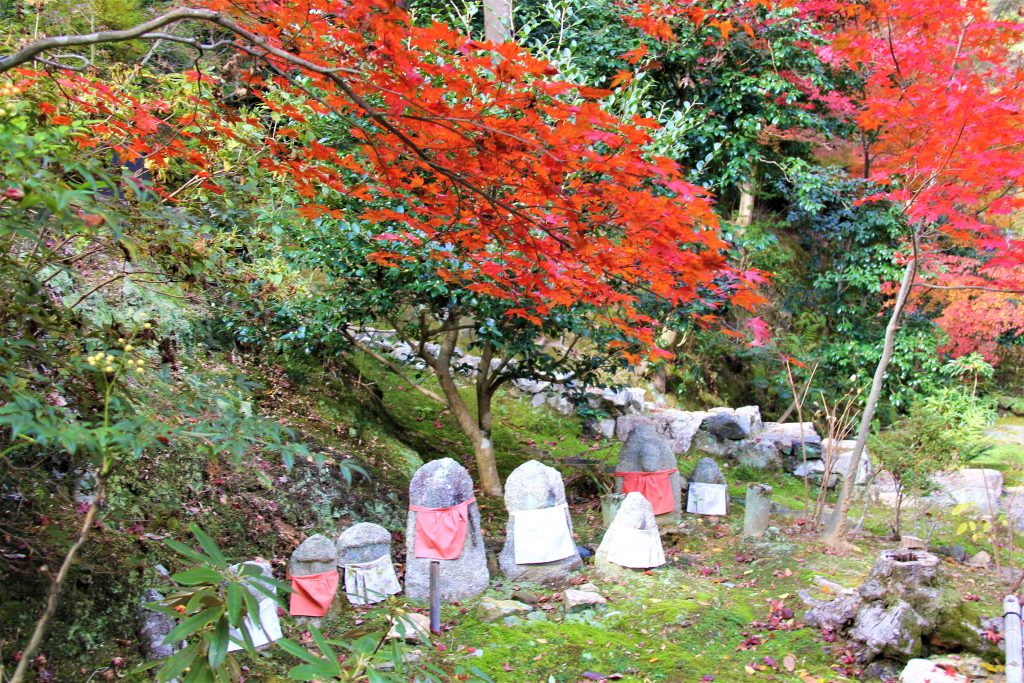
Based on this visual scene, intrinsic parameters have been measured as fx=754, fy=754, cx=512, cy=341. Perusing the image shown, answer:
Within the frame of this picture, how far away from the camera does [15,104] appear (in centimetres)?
212

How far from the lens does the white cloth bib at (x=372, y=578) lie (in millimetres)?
4684

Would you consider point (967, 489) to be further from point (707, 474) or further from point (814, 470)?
point (707, 474)

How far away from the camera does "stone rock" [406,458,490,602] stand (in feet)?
16.2

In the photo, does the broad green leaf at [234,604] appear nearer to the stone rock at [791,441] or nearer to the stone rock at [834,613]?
the stone rock at [834,613]

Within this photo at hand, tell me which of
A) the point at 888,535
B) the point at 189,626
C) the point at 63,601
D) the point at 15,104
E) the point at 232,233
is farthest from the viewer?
the point at 888,535

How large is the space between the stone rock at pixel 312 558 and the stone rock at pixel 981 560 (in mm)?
5191

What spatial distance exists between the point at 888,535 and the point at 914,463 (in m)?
0.85

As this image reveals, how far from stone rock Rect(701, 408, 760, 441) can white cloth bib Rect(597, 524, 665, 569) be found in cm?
425

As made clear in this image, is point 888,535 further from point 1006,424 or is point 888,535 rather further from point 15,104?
point 15,104

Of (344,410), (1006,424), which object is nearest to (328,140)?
(344,410)

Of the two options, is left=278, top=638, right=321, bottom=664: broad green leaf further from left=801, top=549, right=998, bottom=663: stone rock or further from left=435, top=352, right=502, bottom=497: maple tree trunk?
left=435, top=352, right=502, bottom=497: maple tree trunk

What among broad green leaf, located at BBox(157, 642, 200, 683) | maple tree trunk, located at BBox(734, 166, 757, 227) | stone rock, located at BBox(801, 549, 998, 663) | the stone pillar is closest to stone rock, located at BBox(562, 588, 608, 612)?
stone rock, located at BBox(801, 549, 998, 663)

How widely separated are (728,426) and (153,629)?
7.35 metres

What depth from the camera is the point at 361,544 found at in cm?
478
